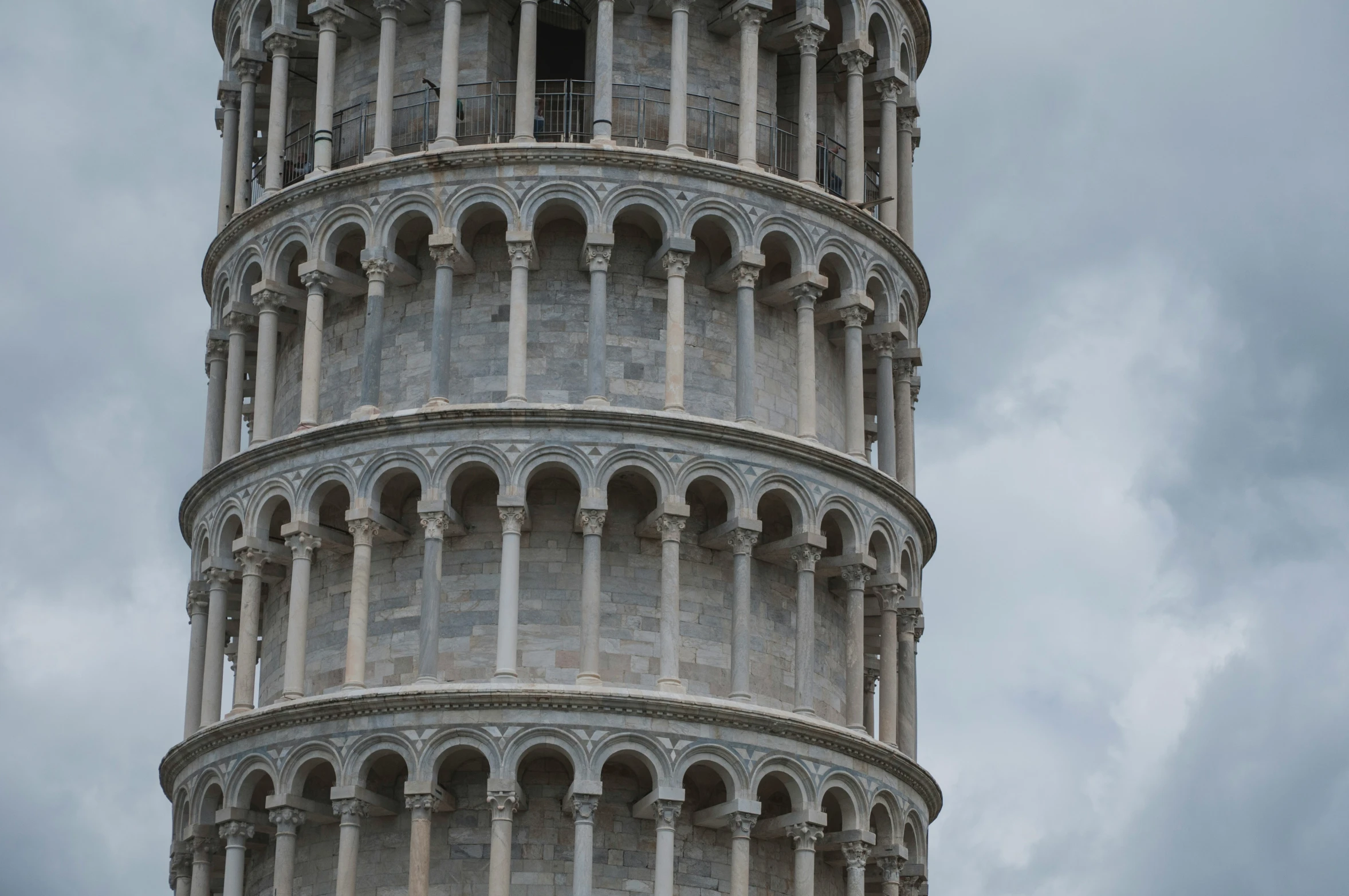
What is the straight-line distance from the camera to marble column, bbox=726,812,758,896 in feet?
128

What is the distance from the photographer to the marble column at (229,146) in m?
46.4

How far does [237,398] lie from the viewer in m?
44.4

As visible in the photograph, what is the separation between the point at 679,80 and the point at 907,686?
10.2 m

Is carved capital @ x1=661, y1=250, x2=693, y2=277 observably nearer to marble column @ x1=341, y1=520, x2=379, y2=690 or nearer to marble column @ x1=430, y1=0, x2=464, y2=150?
marble column @ x1=430, y1=0, x2=464, y2=150

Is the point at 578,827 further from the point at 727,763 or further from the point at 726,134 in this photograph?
the point at 726,134

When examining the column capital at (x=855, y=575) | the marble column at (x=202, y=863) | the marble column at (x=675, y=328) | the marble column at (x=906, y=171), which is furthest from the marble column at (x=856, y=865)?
the marble column at (x=906, y=171)

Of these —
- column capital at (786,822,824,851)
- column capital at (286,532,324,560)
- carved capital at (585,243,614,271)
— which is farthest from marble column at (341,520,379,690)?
column capital at (786,822,824,851)

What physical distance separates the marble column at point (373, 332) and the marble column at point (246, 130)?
4.48 metres

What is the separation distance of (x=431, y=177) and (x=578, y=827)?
1039 cm

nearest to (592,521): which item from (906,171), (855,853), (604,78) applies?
(855,853)

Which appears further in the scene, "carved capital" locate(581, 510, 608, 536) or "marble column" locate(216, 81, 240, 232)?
"marble column" locate(216, 81, 240, 232)

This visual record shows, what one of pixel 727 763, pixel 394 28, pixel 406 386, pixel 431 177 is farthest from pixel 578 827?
pixel 394 28

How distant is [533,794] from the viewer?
39.6 m

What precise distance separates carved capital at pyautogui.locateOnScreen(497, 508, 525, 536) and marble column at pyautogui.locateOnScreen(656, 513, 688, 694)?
6.70 ft
